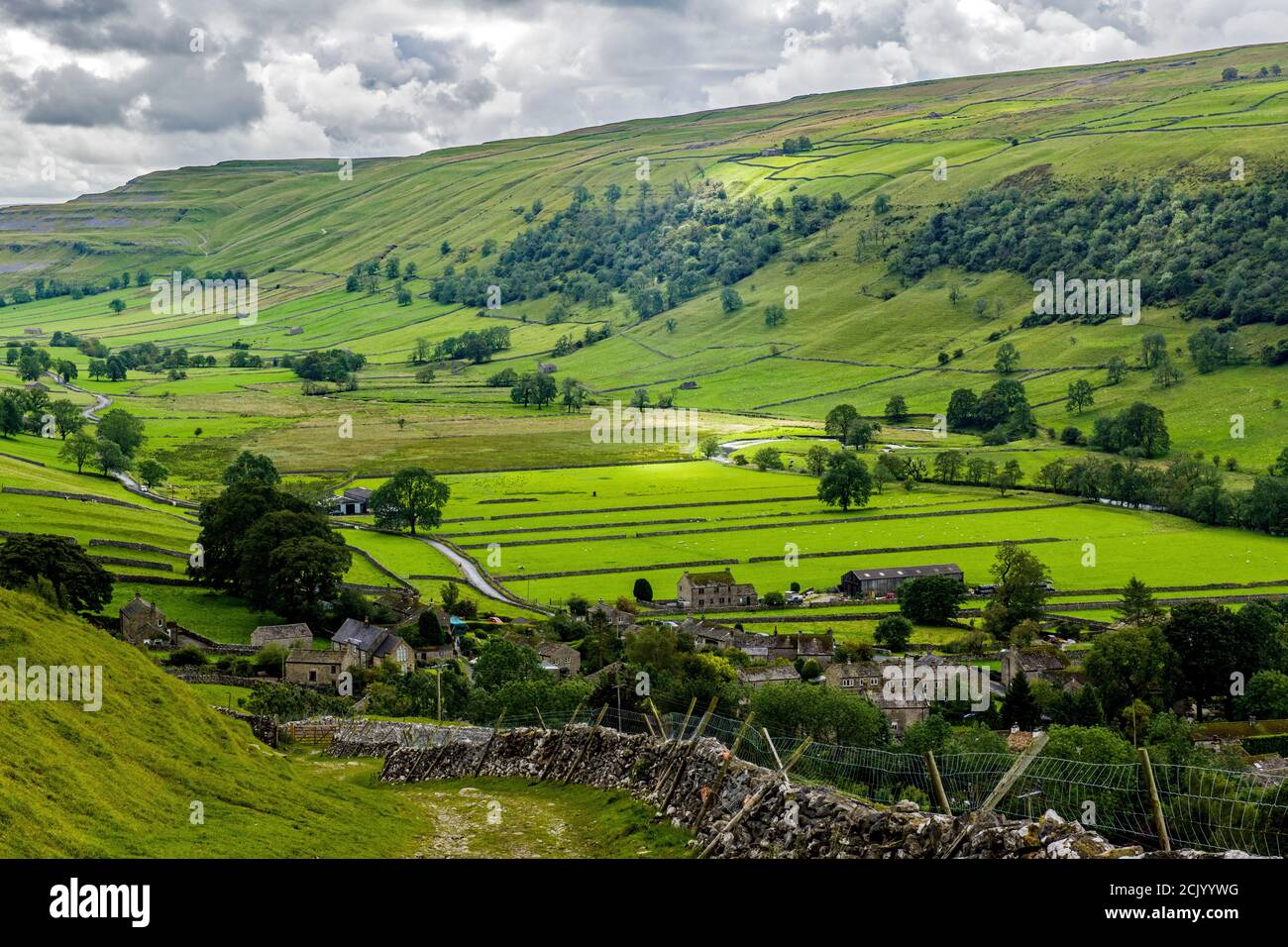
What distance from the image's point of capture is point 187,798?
21.1 m

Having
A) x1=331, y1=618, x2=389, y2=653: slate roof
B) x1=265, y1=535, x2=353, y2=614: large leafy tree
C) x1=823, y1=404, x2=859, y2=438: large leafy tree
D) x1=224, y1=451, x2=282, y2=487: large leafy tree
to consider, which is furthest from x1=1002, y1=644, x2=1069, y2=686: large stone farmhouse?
x1=823, y1=404, x2=859, y2=438: large leafy tree

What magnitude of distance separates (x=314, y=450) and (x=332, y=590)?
268 feet

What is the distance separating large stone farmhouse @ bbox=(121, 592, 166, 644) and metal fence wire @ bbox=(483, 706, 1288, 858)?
2881 cm

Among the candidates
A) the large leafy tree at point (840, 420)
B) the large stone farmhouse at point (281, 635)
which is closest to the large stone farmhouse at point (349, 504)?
the large stone farmhouse at point (281, 635)

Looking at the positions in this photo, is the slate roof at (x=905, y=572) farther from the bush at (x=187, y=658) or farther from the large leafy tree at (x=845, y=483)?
the bush at (x=187, y=658)

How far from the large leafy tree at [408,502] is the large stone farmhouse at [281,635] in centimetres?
3898

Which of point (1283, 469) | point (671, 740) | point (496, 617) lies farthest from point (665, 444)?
point (671, 740)

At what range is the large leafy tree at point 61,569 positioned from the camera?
64.7 metres

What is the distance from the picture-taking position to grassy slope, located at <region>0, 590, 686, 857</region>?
704 inches

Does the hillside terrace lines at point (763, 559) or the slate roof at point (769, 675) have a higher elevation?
the hillside terrace lines at point (763, 559)

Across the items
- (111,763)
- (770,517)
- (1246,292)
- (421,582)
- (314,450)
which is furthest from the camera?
(1246,292)

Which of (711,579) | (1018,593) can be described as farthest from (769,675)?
(1018,593)
